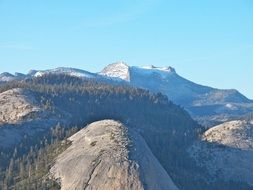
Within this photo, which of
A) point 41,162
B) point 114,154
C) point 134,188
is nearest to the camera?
point 134,188

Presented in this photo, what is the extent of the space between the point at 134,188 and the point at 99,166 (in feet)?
45.0

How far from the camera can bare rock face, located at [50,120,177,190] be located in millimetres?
167875

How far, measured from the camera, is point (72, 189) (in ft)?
546

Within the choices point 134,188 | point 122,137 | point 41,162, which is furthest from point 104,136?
point 134,188

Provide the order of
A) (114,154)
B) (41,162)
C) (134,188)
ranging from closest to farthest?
(134,188) < (114,154) < (41,162)

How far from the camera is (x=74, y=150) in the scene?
19012 cm

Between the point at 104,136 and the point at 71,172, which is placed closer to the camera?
the point at 71,172

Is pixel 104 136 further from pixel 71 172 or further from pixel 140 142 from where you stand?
pixel 71 172

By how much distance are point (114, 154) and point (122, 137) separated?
13543 mm

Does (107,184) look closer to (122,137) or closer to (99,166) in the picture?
(99,166)

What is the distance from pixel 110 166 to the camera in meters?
173

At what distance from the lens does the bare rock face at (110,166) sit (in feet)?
551

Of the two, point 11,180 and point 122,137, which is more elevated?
point 122,137

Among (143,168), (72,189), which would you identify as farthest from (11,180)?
(143,168)
